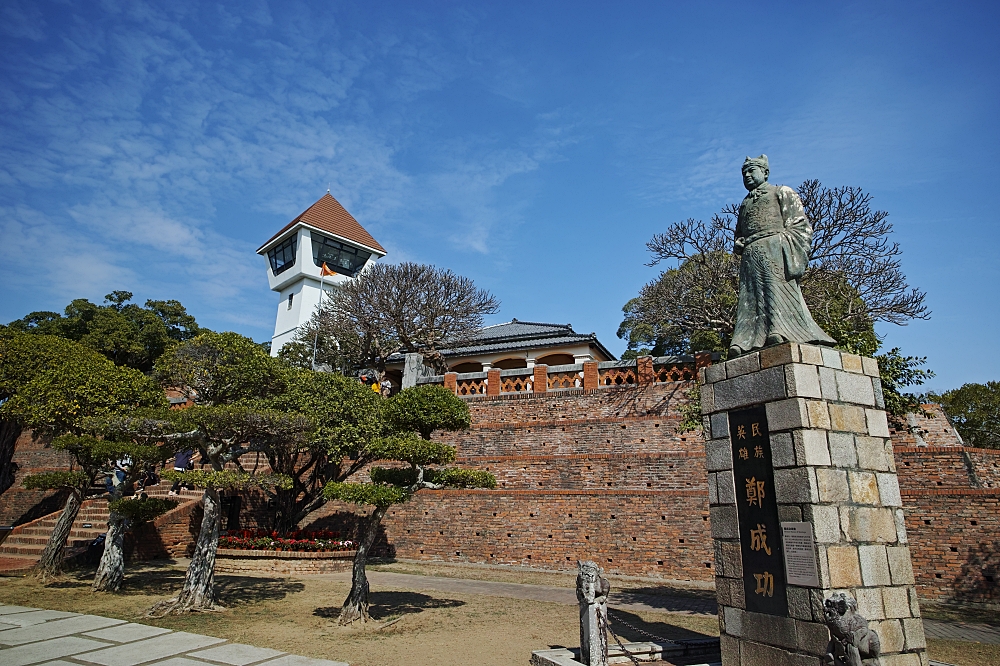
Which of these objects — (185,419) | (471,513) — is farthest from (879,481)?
(471,513)

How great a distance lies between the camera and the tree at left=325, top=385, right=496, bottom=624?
8.66 m

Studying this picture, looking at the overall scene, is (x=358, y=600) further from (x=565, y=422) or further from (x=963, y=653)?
(x=565, y=422)

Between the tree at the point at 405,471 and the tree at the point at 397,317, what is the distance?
15.6 m

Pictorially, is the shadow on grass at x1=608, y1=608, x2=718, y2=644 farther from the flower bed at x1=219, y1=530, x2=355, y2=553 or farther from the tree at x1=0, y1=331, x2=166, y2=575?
the tree at x1=0, y1=331, x2=166, y2=575

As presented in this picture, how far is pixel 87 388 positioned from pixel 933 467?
52.5 feet

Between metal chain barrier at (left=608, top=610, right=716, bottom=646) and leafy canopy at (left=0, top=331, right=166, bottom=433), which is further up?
leafy canopy at (left=0, top=331, right=166, bottom=433)

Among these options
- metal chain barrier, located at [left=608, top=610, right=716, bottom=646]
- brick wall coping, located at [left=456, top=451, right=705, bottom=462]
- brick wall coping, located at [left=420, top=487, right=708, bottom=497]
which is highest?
brick wall coping, located at [left=456, top=451, right=705, bottom=462]

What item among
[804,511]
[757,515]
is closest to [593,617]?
[757,515]

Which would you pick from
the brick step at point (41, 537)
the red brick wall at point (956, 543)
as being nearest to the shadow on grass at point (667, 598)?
the red brick wall at point (956, 543)

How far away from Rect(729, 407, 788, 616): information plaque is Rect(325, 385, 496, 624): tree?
4692mm

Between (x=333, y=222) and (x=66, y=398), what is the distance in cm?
2817

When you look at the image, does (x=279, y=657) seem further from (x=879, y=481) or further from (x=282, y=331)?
(x=282, y=331)

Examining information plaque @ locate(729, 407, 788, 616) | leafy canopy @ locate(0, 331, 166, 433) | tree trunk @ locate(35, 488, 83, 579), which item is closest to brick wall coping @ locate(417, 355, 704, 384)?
leafy canopy @ locate(0, 331, 166, 433)

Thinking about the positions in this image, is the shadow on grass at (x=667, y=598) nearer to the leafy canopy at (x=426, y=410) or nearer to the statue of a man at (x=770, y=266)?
the leafy canopy at (x=426, y=410)
